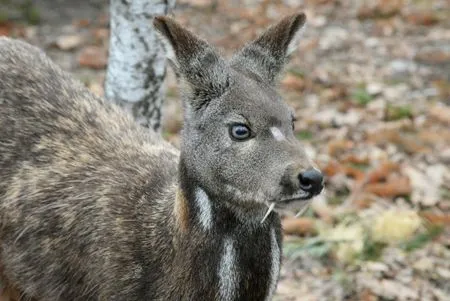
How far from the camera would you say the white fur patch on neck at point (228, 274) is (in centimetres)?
427

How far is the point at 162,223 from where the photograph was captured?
459 cm

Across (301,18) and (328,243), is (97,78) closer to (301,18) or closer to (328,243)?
(328,243)

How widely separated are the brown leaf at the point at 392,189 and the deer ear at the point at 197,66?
10.2ft

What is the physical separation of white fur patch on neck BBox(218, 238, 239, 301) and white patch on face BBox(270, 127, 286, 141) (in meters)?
0.62

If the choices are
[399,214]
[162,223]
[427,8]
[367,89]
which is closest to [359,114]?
[367,89]

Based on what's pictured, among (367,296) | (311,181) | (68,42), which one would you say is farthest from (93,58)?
(311,181)

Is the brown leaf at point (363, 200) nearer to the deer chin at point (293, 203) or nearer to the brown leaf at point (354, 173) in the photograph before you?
the brown leaf at point (354, 173)

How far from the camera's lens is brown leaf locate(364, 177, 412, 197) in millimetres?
7086

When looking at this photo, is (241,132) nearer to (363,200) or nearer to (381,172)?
(363,200)

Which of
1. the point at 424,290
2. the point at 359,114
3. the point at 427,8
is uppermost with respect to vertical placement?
the point at 427,8

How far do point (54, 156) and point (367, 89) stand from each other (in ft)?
16.5

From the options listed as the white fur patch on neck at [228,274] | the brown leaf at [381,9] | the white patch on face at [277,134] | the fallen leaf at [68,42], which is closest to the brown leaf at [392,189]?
the white fur patch on neck at [228,274]

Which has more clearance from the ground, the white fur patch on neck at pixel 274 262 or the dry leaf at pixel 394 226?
the white fur patch on neck at pixel 274 262

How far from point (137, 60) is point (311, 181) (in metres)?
2.70
